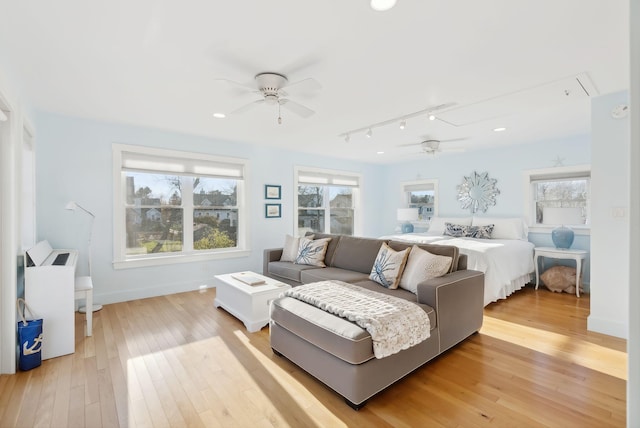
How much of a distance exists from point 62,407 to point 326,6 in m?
2.96

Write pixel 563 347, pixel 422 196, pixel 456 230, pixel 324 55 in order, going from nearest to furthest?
pixel 324 55, pixel 563 347, pixel 456 230, pixel 422 196

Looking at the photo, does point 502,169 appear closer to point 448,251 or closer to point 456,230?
point 456,230

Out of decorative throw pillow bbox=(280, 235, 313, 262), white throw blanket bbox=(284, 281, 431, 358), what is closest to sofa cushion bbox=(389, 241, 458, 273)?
white throw blanket bbox=(284, 281, 431, 358)

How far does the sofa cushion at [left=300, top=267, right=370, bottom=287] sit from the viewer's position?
334 cm

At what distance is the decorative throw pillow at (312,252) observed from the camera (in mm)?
4098

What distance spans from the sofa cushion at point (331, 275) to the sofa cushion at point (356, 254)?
0.09 m

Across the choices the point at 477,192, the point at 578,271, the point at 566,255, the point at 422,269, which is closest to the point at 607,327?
the point at 578,271

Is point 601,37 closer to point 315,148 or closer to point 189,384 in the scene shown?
point 189,384

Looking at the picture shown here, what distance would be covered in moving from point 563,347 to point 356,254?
2.16 meters

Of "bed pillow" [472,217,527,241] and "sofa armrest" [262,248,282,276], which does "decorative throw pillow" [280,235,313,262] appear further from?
"bed pillow" [472,217,527,241]

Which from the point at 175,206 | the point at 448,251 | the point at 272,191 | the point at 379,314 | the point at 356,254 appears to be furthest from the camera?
the point at 272,191

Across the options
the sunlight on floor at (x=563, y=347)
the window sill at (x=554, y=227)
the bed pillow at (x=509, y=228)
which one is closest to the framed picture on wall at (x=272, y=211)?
the sunlight on floor at (x=563, y=347)

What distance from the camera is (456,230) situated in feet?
18.6

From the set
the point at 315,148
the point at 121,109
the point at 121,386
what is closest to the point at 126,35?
the point at 121,109
